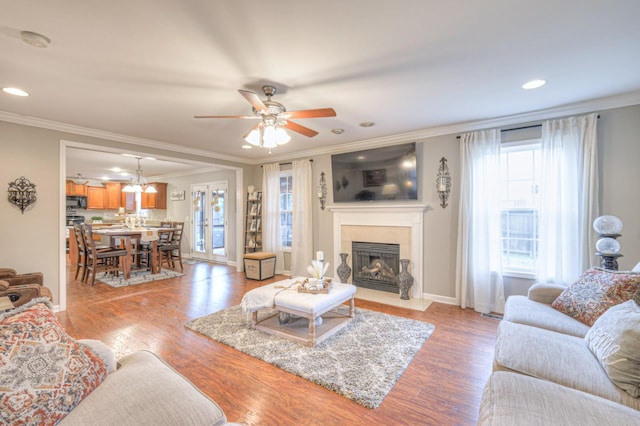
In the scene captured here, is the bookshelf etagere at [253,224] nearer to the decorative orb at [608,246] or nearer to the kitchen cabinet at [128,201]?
the decorative orb at [608,246]

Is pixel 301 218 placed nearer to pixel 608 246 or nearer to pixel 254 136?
pixel 254 136

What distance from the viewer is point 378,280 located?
470cm

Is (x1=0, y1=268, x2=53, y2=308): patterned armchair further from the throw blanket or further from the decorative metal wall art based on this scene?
the throw blanket

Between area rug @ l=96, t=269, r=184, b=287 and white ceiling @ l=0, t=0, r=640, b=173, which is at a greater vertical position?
white ceiling @ l=0, t=0, r=640, b=173

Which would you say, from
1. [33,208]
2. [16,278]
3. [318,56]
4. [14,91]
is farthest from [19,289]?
[318,56]

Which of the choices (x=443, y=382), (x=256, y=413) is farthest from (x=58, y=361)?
(x=443, y=382)

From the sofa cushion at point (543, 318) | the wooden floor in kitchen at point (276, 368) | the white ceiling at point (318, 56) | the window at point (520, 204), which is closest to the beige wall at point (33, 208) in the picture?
the white ceiling at point (318, 56)

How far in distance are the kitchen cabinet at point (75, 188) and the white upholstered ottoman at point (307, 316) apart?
927cm

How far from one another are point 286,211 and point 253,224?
946 mm

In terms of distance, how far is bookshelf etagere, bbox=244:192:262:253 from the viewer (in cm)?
626

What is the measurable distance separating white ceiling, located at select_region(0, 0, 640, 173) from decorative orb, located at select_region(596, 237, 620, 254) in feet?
4.85

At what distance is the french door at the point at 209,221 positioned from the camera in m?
7.42

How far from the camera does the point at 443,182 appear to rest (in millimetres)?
4023

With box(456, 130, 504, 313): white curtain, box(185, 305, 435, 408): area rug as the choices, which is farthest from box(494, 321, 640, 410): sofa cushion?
box(456, 130, 504, 313): white curtain
